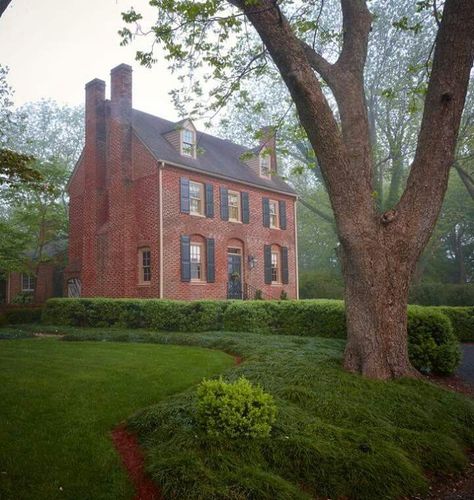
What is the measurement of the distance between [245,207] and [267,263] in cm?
294

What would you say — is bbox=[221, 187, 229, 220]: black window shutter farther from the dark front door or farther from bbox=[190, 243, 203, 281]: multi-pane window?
the dark front door

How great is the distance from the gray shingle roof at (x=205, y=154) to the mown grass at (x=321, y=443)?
1193 cm

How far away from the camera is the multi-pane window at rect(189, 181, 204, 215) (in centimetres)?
1819

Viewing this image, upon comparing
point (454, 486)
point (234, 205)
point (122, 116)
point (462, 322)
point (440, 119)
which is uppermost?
point (122, 116)

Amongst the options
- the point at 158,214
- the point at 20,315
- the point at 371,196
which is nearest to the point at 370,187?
the point at 371,196

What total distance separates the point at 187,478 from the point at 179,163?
15255 mm

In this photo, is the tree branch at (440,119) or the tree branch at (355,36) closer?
the tree branch at (440,119)

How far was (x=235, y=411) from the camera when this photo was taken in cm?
394

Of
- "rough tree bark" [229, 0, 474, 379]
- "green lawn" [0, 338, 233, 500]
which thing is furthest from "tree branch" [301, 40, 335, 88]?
"green lawn" [0, 338, 233, 500]

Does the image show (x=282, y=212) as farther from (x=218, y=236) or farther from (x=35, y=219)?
(x=35, y=219)

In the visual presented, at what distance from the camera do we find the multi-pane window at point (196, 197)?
1819cm

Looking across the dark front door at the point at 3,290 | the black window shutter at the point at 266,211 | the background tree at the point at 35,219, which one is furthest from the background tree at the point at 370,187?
the dark front door at the point at 3,290

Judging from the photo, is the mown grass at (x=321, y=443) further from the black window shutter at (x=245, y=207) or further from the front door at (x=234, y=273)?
the black window shutter at (x=245, y=207)

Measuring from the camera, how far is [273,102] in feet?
88.1
